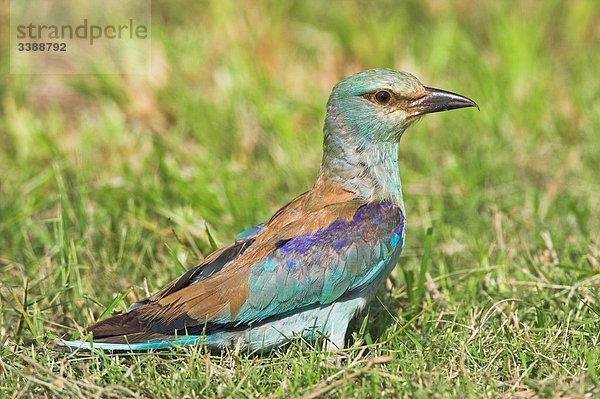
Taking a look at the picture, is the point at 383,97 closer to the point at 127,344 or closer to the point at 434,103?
the point at 434,103

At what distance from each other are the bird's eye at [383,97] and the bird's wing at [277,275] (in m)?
0.48

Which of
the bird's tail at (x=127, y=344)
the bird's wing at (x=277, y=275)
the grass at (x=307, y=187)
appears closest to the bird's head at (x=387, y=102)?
the bird's wing at (x=277, y=275)

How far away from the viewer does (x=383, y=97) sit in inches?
163

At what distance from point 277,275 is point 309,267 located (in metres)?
0.13

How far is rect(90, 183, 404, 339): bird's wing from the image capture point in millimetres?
3752

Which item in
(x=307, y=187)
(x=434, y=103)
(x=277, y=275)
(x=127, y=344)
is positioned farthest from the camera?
(x=307, y=187)

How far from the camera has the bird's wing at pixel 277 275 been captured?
3752 mm

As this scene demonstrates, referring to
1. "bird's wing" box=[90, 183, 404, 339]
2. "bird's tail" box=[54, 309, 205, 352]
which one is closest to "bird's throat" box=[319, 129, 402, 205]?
"bird's wing" box=[90, 183, 404, 339]

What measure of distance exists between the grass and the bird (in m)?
0.10

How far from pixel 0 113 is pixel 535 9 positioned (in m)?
3.91

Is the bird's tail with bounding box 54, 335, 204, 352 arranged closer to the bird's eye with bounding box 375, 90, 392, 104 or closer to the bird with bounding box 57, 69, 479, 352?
the bird with bounding box 57, 69, 479, 352

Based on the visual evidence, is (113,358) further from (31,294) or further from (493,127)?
(493,127)

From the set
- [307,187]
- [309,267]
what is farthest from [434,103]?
[307,187]

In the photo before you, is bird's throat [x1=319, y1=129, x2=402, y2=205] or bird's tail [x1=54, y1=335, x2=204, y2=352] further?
bird's throat [x1=319, y1=129, x2=402, y2=205]
